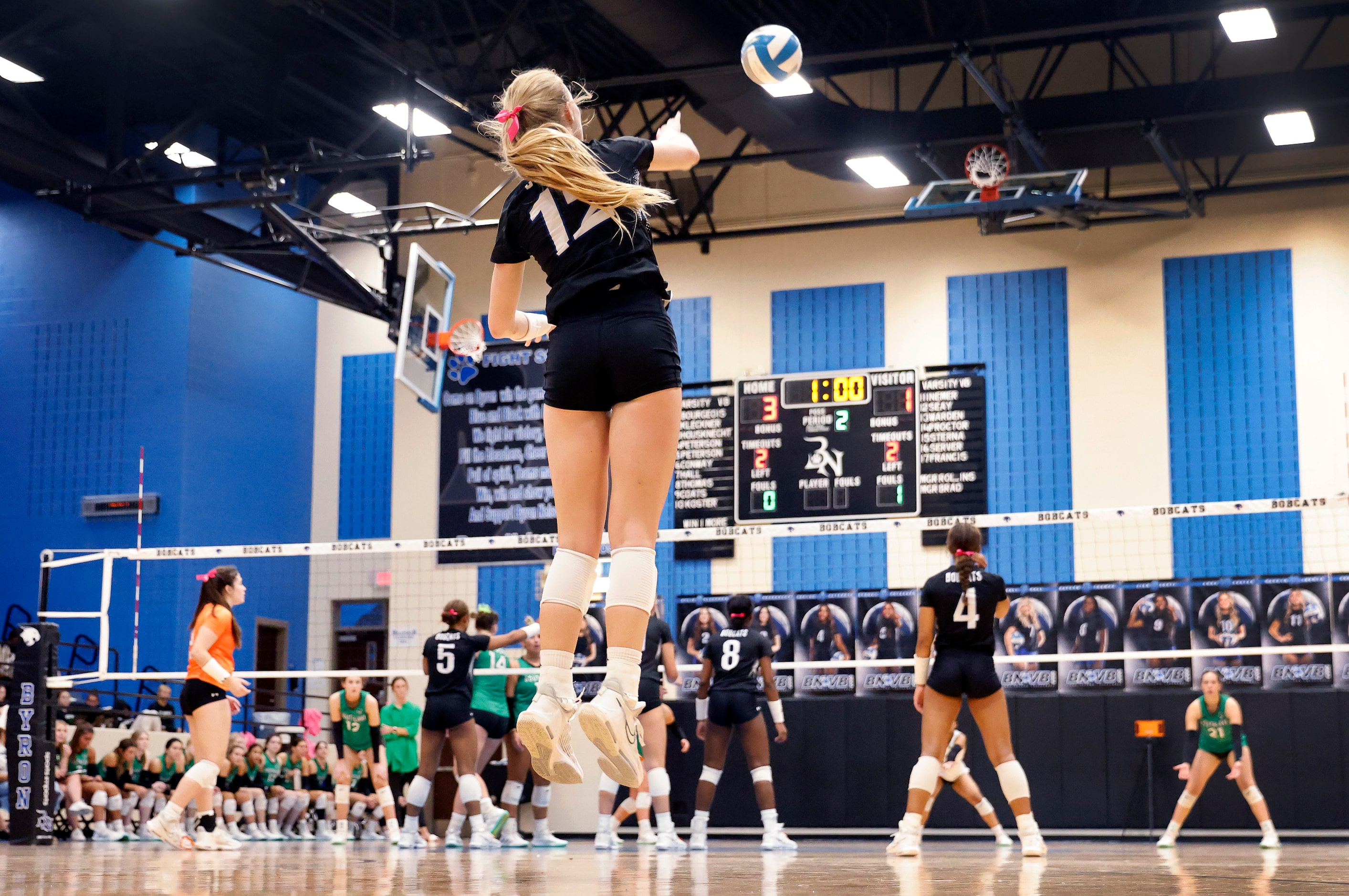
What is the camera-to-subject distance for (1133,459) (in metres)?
15.9

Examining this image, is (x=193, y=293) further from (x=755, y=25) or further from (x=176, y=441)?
(x=755, y=25)

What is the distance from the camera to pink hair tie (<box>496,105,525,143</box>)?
3.32 metres

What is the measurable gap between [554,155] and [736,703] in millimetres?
7703

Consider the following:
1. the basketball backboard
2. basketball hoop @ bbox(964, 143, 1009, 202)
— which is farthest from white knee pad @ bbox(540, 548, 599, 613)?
the basketball backboard

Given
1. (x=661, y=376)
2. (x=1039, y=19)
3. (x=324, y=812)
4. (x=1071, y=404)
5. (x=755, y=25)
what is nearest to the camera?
(x=661, y=376)

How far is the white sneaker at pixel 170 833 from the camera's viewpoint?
868 cm

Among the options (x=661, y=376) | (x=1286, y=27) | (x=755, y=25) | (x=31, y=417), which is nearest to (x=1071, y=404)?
(x=1286, y=27)

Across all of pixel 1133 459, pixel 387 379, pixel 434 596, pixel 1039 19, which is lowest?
pixel 434 596

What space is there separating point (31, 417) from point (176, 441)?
1982mm

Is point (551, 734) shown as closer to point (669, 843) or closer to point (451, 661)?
point (451, 661)

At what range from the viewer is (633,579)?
3311mm

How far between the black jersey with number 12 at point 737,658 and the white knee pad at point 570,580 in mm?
7181

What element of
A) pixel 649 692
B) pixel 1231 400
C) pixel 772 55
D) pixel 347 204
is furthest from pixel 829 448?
pixel 772 55

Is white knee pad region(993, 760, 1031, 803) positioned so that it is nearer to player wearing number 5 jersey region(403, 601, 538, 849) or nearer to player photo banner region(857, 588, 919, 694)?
player wearing number 5 jersey region(403, 601, 538, 849)
